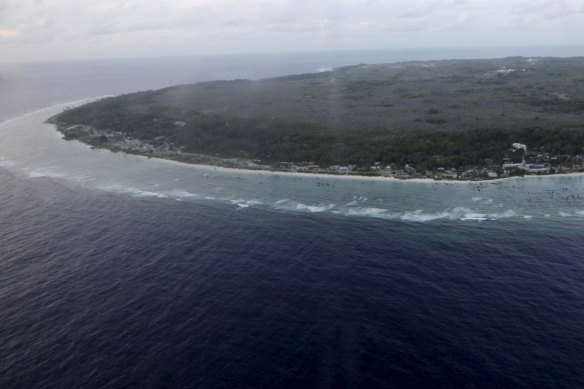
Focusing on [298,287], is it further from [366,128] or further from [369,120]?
[369,120]

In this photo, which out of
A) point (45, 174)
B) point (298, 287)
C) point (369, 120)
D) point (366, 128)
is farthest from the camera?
point (369, 120)

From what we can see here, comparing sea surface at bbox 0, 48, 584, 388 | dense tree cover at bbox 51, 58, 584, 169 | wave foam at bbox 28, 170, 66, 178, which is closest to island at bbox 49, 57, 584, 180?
dense tree cover at bbox 51, 58, 584, 169

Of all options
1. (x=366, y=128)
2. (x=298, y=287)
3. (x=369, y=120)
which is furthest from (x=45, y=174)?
(x=369, y=120)

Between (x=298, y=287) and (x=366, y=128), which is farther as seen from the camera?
(x=366, y=128)

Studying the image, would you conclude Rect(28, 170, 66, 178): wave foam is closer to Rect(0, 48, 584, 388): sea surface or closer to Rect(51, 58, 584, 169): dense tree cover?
Rect(0, 48, 584, 388): sea surface

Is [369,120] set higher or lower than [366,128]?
higher

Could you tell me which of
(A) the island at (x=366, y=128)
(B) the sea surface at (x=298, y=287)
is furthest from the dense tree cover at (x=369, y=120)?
(B) the sea surface at (x=298, y=287)
